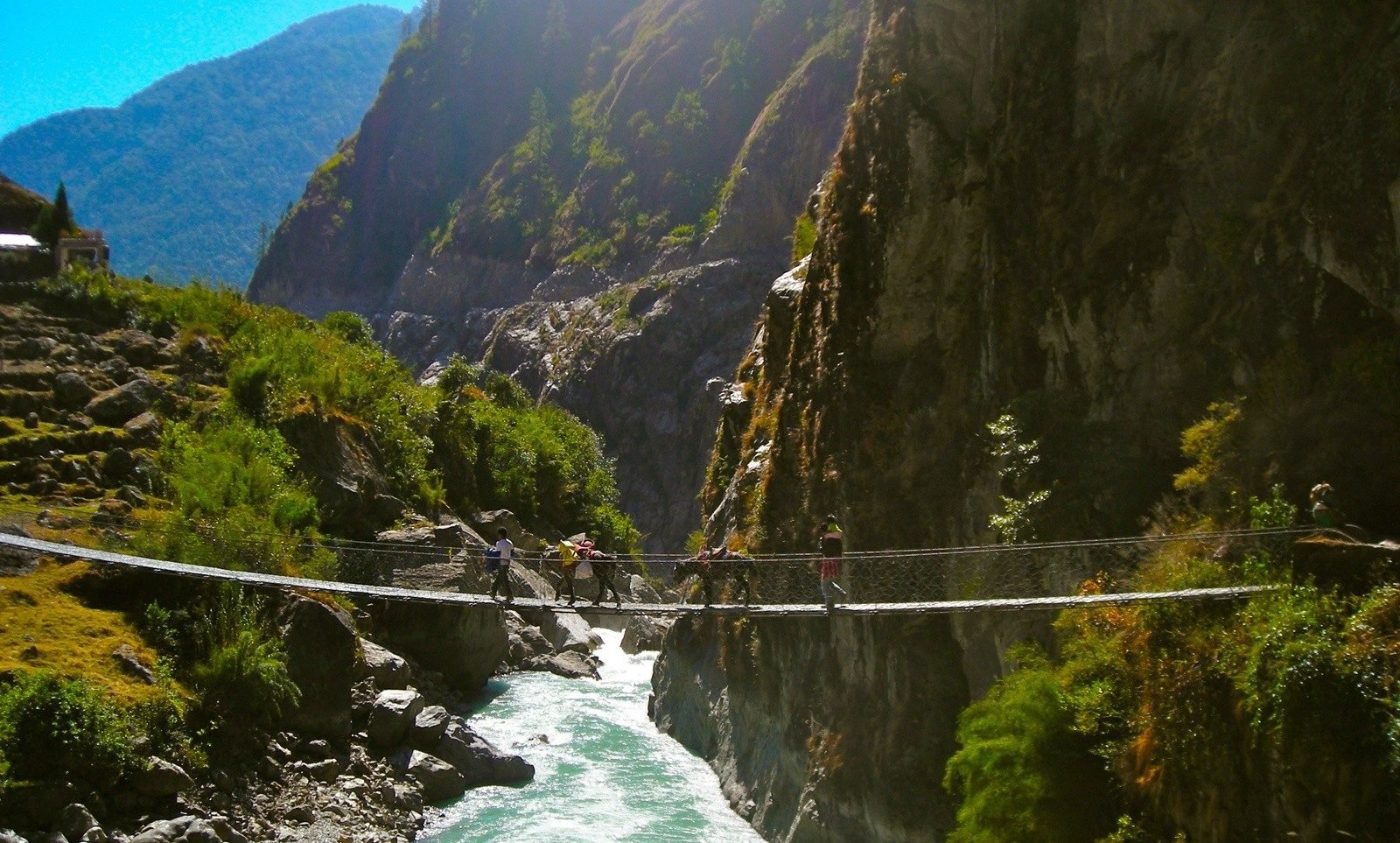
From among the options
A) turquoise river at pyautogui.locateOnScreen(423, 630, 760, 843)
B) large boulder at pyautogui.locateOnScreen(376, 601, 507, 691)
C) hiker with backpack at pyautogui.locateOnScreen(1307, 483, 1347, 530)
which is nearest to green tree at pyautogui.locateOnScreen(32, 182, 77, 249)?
large boulder at pyautogui.locateOnScreen(376, 601, 507, 691)

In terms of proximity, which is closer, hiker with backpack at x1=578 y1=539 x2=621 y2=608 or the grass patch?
the grass patch

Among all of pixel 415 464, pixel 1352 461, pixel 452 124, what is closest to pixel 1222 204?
pixel 1352 461

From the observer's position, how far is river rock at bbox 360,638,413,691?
30703 mm

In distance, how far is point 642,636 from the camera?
54.2 m

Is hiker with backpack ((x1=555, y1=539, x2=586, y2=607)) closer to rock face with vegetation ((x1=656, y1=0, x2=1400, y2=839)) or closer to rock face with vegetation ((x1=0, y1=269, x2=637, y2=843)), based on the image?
rock face with vegetation ((x1=0, y1=269, x2=637, y2=843))

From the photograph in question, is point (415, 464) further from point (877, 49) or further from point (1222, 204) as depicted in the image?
point (1222, 204)

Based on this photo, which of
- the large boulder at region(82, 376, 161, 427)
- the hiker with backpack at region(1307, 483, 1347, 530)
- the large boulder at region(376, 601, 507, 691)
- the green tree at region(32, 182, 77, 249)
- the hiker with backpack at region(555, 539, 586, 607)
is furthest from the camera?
the green tree at region(32, 182, 77, 249)

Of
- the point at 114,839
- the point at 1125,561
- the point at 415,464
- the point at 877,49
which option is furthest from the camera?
the point at 415,464

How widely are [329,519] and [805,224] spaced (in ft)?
56.2

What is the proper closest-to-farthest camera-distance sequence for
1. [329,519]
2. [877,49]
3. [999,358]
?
1. [999,358]
2. [877,49]
3. [329,519]

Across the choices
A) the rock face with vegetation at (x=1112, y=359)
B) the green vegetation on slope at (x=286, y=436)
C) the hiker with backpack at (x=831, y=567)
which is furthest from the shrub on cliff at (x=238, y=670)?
the hiker with backpack at (x=831, y=567)

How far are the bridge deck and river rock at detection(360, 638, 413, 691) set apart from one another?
4.05m

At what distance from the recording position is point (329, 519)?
37.1 meters

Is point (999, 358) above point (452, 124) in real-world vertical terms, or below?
below
